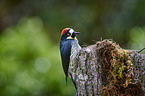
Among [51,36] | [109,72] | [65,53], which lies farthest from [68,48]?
[51,36]

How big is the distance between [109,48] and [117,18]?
6.36 metres

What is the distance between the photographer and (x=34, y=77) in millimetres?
5238

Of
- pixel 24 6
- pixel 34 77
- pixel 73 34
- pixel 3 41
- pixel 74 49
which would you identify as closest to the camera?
pixel 74 49

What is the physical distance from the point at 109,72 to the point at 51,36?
793 centimetres

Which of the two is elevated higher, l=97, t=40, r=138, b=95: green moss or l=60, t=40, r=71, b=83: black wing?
l=60, t=40, r=71, b=83: black wing

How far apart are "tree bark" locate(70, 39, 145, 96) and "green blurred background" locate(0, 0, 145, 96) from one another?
23.9 inches

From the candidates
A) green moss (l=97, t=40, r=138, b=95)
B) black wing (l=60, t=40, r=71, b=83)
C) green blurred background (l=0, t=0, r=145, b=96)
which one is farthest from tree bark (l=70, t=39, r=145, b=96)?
black wing (l=60, t=40, r=71, b=83)

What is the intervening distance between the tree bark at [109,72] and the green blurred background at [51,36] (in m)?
0.61

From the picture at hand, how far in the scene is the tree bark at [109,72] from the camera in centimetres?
216

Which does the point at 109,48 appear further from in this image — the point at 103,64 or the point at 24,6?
the point at 24,6

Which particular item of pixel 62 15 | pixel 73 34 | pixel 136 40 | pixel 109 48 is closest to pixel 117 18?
pixel 62 15

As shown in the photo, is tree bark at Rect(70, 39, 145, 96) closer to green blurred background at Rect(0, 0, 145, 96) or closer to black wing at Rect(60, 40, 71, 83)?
green blurred background at Rect(0, 0, 145, 96)

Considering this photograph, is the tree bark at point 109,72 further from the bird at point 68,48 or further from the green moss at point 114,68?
the bird at point 68,48

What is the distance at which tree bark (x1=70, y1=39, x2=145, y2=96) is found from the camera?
7.09ft
